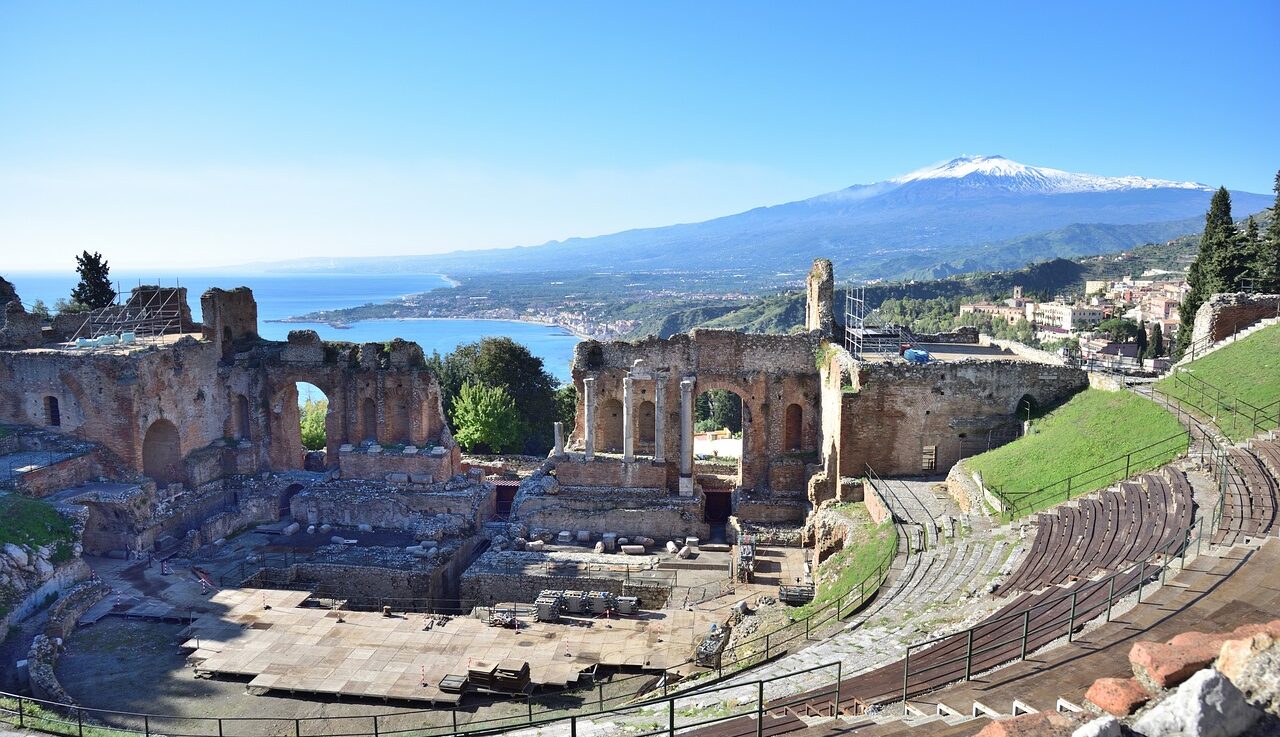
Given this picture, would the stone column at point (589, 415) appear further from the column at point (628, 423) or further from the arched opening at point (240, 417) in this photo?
the arched opening at point (240, 417)

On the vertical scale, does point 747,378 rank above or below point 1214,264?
below

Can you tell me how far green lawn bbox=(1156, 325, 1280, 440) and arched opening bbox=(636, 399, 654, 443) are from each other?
17757 millimetres

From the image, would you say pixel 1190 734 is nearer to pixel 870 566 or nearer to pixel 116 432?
pixel 870 566

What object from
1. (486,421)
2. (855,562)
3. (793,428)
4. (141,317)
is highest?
(141,317)

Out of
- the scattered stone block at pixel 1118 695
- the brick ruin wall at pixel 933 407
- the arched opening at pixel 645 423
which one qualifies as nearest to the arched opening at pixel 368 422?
the arched opening at pixel 645 423

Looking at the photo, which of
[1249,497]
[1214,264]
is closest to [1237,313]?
[1214,264]

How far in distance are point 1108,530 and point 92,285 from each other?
48221 millimetres

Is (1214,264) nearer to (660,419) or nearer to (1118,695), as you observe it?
(660,419)

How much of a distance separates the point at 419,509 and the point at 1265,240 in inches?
1346

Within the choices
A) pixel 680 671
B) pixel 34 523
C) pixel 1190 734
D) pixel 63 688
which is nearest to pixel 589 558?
pixel 680 671

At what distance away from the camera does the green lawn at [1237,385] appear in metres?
20.7

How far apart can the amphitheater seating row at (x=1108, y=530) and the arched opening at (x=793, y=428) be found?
1333 cm

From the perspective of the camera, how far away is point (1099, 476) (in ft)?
68.1

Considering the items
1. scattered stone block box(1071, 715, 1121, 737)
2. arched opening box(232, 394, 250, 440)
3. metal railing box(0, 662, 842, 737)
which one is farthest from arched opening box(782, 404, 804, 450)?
scattered stone block box(1071, 715, 1121, 737)
